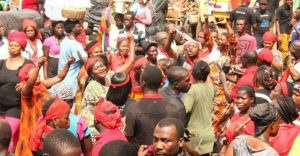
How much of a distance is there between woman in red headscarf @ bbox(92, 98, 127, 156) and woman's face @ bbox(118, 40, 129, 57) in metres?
3.30

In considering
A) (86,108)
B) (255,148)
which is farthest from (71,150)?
(86,108)

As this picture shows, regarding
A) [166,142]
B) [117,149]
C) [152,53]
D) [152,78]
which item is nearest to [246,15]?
[152,53]

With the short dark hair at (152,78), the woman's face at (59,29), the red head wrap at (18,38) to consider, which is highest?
the red head wrap at (18,38)

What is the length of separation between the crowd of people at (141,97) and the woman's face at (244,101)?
11 mm

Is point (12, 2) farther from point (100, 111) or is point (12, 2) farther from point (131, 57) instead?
point (100, 111)

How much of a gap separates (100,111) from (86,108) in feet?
4.36

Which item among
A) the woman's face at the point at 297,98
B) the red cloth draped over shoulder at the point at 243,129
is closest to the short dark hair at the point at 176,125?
the red cloth draped over shoulder at the point at 243,129

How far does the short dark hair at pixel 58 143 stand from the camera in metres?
4.35

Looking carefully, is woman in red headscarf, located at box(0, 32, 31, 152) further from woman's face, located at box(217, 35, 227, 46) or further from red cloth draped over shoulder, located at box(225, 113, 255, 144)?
woman's face, located at box(217, 35, 227, 46)

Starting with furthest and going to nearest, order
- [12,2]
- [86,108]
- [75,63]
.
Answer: [12,2] < [75,63] < [86,108]

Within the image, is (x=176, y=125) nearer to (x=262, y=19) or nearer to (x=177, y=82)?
(x=177, y=82)

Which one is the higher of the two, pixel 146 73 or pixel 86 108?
pixel 146 73

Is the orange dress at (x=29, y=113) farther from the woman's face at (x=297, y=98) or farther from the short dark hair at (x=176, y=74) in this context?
the woman's face at (x=297, y=98)

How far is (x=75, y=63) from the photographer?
9227 millimetres
